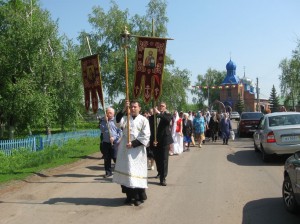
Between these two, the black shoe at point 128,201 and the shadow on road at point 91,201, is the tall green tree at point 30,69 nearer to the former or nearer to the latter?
the shadow on road at point 91,201

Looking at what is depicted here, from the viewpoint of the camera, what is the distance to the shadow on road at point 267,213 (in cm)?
607

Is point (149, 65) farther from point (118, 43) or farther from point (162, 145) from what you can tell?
point (118, 43)

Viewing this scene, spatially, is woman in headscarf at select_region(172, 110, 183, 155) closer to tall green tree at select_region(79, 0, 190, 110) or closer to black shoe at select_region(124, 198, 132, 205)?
black shoe at select_region(124, 198, 132, 205)

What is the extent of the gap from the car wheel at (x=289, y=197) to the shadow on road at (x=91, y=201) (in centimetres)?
A: 281

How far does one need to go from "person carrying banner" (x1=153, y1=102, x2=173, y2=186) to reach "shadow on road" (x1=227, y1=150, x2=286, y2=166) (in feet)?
13.8

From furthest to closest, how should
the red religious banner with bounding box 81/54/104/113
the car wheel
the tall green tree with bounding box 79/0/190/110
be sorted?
the tall green tree with bounding box 79/0/190/110 → the red religious banner with bounding box 81/54/104/113 → the car wheel

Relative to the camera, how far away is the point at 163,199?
7715mm

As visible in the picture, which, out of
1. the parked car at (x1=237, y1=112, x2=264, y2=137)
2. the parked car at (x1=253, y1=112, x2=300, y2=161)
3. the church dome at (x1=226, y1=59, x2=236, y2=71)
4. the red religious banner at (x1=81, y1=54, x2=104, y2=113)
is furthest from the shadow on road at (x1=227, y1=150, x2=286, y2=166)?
the church dome at (x1=226, y1=59, x2=236, y2=71)

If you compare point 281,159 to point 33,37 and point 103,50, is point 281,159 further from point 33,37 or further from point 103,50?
point 103,50

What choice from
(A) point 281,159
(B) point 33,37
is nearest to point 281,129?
(A) point 281,159

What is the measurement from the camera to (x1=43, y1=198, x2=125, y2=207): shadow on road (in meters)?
7.40

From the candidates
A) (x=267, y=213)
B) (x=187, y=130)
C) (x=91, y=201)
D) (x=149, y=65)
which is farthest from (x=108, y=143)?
(x=187, y=130)

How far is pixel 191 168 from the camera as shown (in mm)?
12008

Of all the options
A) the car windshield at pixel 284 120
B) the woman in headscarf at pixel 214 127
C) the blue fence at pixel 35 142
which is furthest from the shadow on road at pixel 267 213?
the woman in headscarf at pixel 214 127
